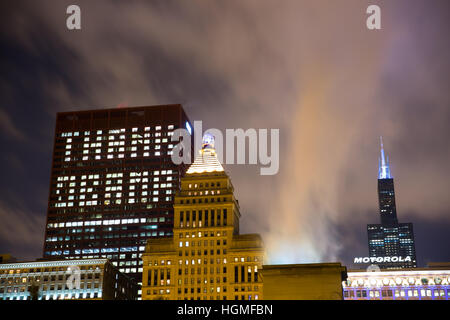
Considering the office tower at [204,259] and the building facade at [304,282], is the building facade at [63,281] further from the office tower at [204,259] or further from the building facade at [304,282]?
the building facade at [304,282]

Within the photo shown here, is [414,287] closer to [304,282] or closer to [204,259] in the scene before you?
[204,259]

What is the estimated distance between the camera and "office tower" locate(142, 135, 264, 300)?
18412 centimetres

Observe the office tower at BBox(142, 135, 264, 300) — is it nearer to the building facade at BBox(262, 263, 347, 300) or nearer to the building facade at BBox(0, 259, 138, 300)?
the building facade at BBox(0, 259, 138, 300)

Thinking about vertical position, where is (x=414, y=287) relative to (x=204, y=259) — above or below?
below

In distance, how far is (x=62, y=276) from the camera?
644 ft

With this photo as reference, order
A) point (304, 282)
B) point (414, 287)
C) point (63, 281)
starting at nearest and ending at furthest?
point (304, 282) → point (63, 281) → point (414, 287)

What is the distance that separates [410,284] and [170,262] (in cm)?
8528

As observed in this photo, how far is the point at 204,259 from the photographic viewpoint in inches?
7485

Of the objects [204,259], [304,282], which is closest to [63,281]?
[204,259]

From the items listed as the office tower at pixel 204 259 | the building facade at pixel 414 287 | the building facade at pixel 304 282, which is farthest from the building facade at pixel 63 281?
the building facade at pixel 304 282
